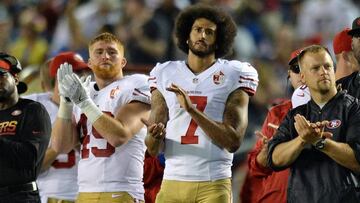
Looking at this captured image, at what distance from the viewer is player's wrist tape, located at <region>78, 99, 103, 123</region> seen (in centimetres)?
580

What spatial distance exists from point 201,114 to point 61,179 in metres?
1.88

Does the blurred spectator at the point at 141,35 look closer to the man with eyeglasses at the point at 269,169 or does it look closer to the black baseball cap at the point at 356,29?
the man with eyeglasses at the point at 269,169

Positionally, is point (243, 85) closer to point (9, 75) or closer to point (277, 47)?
point (9, 75)

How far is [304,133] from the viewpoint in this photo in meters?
4.82

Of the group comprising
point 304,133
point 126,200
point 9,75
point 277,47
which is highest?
point 277,47

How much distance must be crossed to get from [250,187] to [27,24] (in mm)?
6292

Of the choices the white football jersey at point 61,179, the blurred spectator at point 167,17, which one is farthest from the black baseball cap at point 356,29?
the blurred spectator at point 167,17

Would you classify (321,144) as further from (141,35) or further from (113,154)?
(141,35)

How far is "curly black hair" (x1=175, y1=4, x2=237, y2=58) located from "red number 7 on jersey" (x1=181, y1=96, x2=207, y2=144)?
400 millimetres

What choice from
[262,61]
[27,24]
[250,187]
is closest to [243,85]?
[250,187]

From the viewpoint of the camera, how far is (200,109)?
5.60m

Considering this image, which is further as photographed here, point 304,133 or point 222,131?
point 222,131

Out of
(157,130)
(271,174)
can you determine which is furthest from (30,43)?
(157,130)

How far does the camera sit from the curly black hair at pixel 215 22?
19.3 feet
